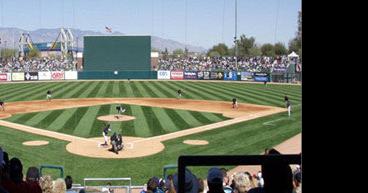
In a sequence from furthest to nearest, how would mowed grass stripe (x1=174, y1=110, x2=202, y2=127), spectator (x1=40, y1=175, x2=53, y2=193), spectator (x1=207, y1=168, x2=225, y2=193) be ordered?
mowed grass stripe (x1=174, y1=110, x2=202, y2=127), spectator (x1=40, y1=175, x2=53, y2=193), spectator (x1=207, y1=168, x2=225, y2=193)

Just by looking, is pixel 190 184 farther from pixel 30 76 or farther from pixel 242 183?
pixel 30 76

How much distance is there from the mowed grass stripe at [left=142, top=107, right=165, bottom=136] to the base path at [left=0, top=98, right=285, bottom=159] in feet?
3.23

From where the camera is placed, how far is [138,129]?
22.2m

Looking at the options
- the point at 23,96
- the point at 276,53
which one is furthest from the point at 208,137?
the point at 276,53

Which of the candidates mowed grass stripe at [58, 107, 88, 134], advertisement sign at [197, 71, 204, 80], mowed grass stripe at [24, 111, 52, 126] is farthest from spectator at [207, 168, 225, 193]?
advertisement sign at [197, 71, 204, 80]

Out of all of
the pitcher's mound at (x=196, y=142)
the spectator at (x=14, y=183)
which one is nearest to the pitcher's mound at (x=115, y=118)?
the pitcher's mound at (x=196, y=142)

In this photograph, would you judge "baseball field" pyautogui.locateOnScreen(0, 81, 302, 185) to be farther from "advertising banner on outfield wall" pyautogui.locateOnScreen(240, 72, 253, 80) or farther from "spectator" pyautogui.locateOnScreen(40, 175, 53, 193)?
"advertising banner on outfield wall" pyautogui.locateOnScreen(240, 72, 253, 80)

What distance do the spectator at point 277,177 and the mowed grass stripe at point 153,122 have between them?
776 inches

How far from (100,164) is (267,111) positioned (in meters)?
16.3

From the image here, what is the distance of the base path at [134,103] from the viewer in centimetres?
1791

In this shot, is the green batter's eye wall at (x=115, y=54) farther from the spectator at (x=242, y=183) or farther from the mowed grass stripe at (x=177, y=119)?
the spectator at (x=242, y=183)

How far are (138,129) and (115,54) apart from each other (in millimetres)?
42558

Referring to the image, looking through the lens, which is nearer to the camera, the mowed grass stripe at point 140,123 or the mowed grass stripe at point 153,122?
the mowed grass stripe at point 140,123

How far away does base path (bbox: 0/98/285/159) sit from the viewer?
17.9 meters
